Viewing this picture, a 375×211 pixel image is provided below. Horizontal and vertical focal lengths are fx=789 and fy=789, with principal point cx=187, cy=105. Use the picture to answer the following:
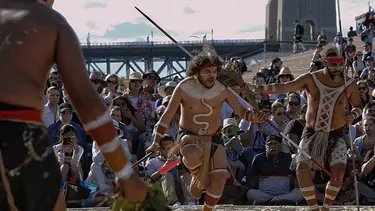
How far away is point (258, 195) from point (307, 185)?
1.91 metres

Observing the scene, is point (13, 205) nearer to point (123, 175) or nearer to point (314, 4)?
point (123, 175)

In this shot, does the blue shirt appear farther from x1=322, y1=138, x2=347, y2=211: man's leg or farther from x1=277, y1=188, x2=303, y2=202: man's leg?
x1=322, y1=138, x2=347, y2=211: man's leg

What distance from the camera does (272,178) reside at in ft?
33.9

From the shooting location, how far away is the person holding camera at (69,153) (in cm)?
973

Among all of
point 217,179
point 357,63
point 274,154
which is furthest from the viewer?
point 357,63

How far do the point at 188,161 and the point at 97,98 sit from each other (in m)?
4.82

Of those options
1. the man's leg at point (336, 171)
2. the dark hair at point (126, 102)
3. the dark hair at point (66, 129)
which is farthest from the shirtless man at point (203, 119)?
the dark hair at point (126, 102)

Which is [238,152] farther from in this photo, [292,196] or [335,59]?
[335,59]

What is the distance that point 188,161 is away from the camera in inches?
327

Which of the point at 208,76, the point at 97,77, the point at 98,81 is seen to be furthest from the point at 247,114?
the point at 97,77

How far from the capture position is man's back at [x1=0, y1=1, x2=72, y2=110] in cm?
348

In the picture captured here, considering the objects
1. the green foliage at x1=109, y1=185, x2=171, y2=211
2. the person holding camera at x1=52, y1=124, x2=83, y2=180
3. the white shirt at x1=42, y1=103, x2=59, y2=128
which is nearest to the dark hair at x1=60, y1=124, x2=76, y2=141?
the person holding camera at x1=52, y1=124, x2=83, y2=180

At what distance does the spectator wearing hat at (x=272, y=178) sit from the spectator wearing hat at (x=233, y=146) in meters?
0.33

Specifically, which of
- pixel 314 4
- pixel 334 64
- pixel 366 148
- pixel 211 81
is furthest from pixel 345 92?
pixel 314 4
